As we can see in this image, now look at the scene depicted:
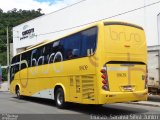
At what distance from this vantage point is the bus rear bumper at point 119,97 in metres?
13.6

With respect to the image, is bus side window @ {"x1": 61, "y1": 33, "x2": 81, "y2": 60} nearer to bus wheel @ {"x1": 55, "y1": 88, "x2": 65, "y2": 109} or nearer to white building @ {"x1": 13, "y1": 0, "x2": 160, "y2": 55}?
bus wheel @ {"x1": 55, "y1": 88, "x2": 65, "y2": 109}

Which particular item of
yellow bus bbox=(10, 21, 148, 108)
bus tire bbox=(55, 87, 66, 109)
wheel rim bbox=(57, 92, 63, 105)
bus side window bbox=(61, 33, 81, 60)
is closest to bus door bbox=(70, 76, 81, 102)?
yellow bus bbox=(10, 21, 148, 108)

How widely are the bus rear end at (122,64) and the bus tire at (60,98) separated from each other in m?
3.64

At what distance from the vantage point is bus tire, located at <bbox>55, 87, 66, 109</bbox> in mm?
16877

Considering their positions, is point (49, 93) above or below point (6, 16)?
below

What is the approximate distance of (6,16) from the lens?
7294 centimetres

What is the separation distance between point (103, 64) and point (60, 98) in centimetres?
420

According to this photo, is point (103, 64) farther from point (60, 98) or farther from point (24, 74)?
point (24, 74)

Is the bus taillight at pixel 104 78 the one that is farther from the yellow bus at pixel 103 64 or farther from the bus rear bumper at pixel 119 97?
the bus rear bumper at pixel 119 97

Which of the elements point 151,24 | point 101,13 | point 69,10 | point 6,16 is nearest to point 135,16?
point 151,24

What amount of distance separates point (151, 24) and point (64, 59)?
35.4 feet

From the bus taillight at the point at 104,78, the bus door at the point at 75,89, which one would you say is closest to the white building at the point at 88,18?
the bus door at the point at 75,89

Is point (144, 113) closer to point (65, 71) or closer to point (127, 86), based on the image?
point (127, 86)

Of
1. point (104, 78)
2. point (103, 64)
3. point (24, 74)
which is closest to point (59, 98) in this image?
point (104, 78)
